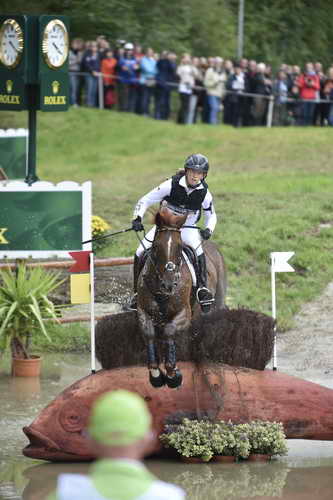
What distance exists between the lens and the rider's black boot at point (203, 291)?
1143cm

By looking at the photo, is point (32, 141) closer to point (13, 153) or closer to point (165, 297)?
point (13, 153)

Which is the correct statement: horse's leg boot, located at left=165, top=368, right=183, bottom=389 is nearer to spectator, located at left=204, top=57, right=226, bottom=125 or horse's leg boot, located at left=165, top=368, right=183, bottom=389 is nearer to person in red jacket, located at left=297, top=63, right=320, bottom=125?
spectator, located at left=204, top=57, right=226, bottom=125

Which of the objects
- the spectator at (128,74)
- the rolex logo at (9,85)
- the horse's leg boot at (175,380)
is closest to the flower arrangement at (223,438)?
the horse's leg boot at (175,380)

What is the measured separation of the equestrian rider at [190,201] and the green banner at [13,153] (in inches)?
302

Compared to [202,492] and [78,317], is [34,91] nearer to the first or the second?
[78,317]

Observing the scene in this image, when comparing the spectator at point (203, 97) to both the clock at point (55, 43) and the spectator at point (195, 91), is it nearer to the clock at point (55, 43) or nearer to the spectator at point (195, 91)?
the spectator at point (195, 91)

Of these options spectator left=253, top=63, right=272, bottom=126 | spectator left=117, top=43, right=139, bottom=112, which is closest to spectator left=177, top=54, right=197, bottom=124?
spectator left=117, top=43, right=139, bottom=112

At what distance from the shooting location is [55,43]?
15.6m

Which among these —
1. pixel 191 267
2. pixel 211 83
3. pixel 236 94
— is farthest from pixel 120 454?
pixel 236 94

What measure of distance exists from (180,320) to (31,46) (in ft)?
19.9

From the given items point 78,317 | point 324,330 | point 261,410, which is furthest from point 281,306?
point 261,410

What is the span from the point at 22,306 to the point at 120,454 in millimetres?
9810

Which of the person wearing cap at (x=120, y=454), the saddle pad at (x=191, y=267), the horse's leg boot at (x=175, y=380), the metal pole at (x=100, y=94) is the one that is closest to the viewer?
the person wearing cap at (x=120, y=454)

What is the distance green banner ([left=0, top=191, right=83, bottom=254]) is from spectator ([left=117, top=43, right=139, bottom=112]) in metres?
17.6
